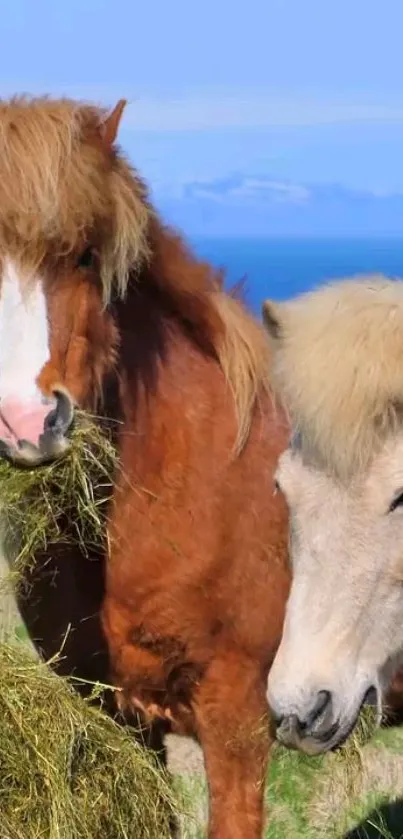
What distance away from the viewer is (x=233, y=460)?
11.1 feet

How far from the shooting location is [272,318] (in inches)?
117

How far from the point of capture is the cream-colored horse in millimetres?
2553

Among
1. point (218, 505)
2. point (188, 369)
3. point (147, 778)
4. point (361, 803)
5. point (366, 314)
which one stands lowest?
point (361, 803)

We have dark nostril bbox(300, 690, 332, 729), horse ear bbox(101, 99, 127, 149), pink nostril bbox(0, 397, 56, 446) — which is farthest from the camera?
horse ear bbox(101, 99, 127, 149)

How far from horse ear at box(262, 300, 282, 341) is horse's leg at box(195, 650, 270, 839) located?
34.4 inches

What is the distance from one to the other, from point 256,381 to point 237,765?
0.99m

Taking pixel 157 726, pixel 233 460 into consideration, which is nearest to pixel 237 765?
pixel 157 726

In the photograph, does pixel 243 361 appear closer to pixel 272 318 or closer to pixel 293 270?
pixel 272 318

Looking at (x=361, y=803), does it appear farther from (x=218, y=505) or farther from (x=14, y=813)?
(x=14, y=813)

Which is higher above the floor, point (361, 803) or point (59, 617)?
point (59, 617)

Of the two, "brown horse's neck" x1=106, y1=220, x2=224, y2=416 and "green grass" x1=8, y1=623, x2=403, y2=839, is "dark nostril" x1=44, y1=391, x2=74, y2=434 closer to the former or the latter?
"brown horse's neck" x1=106, y1=220, x2=224, y2=416

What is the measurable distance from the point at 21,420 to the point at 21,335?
9.1 inches

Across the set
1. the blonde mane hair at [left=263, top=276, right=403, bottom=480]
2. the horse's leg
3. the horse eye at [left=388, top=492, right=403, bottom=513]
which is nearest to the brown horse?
the horse's leg

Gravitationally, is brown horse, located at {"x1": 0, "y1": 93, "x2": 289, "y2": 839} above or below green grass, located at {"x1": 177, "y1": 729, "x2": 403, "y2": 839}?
above
